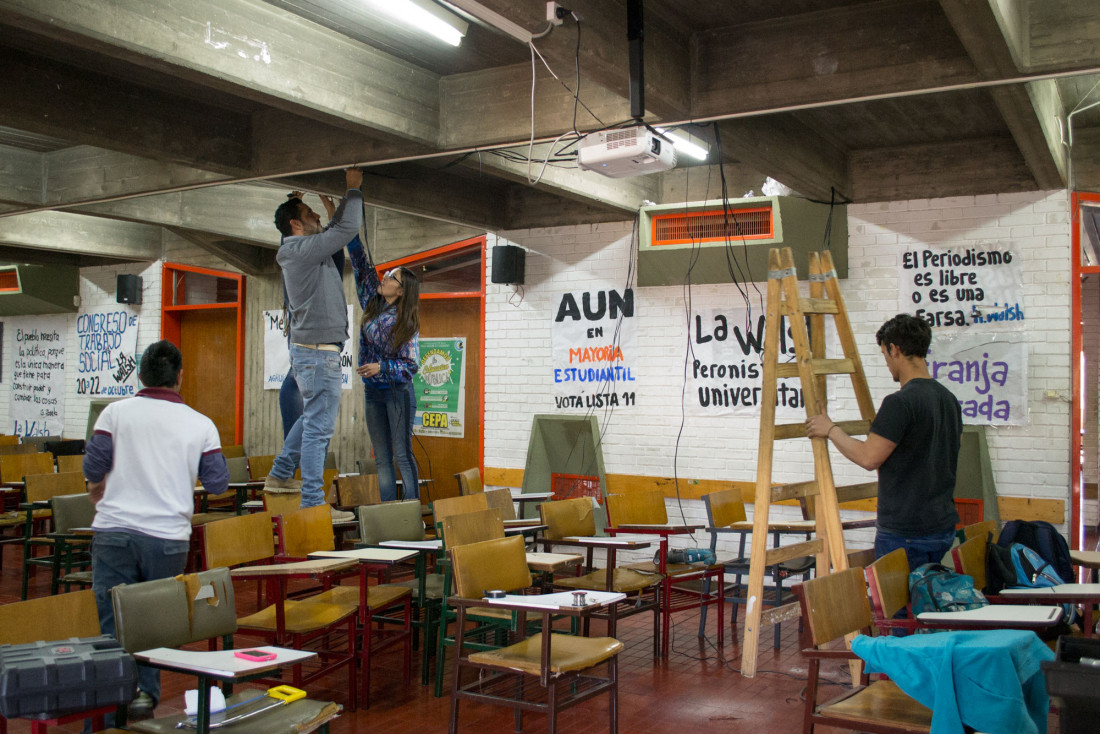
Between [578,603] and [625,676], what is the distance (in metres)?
1.64

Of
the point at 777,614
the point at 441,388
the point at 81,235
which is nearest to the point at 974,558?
the point at 777,614

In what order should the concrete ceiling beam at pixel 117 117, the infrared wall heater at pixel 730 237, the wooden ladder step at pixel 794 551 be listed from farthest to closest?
the infrared wall heater at pixel 730 237 → the concrete ceiling beam at pixel 117 117 → the wooden ladder step at pixel 794 551

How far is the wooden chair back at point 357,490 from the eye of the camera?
21.1ft

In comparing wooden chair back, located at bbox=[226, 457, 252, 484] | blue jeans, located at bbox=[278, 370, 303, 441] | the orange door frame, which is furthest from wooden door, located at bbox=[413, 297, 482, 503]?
blue jeans, located at bbox=[278, 370, 303, 441]

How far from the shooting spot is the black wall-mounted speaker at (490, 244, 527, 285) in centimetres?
845

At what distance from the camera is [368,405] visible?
6.52m

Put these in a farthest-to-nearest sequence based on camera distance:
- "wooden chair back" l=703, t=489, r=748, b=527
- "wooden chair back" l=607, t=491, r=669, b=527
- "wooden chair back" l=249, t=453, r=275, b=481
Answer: "wooden chair back" l=249, t=453, r=275, b=481, "wooden chair back" l=607, t=491, r=669, b=527, "wooden chair back" l=703, t=489, r=748, b=527

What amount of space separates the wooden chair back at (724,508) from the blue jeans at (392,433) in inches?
80.0

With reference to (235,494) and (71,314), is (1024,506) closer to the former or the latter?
(235,494)

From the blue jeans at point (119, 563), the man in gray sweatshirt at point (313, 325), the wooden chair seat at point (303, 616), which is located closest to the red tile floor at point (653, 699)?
the wooden chair seat at point (303, 616)

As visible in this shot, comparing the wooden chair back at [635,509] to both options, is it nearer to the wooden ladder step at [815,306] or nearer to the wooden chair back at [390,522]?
the wooden chair back at [390,522]

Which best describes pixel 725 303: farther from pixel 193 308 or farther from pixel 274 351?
pixel 193 308

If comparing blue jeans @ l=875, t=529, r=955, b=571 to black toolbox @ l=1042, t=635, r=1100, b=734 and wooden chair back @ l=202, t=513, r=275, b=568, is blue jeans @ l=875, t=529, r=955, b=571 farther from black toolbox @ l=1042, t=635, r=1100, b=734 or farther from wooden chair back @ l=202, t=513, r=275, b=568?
wooden chair back @ l=202, t=513, r=275, b=568

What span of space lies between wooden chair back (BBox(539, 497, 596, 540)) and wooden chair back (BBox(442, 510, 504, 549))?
0.53m
